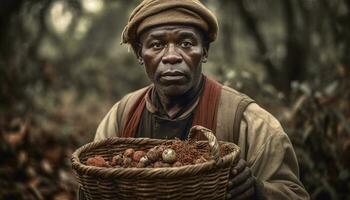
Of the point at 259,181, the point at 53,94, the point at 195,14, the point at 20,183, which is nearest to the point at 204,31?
the point at 195,14

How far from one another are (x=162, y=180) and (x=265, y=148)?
87 centimetres

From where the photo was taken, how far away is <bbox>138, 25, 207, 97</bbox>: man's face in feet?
10.4

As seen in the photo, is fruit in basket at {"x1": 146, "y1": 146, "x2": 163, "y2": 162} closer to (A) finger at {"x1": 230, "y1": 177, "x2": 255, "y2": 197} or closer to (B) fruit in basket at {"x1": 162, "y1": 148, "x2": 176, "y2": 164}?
(B) fruit in basket at {"x1": 162, "y1": 148, "x2": 176, "y2": 164}

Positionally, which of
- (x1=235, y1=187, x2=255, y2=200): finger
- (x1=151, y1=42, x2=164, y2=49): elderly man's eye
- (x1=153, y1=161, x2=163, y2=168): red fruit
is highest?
(x1=151, y1=42, x2=164, y2=49): elderly man's eye

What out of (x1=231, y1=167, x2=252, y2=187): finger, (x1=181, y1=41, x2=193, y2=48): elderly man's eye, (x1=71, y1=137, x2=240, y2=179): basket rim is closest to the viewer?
(x1=71, y1=137, x2=240, y2=179): basket rim

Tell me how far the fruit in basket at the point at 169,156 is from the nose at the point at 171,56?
2.09 ft

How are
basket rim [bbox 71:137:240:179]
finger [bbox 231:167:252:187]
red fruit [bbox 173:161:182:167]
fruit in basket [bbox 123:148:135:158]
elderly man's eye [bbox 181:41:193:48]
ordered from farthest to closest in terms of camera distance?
elderly man's eye [bbox 181:41:193:48], fruit in basket [bbox 123:148:135:158], finger [bbox 231:167:252:187], red fruit [bbox 173:161:182:167], basket rim [bbox 71:137:240:179]

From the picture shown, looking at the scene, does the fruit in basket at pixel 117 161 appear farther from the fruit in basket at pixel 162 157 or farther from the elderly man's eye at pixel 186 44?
the elderly man's eye at pixel 186 44

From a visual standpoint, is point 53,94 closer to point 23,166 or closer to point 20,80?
point 20,80

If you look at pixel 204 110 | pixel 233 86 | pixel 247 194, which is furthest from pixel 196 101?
pixel 233 86

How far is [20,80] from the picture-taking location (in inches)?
295

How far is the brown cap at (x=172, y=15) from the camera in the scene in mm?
3182

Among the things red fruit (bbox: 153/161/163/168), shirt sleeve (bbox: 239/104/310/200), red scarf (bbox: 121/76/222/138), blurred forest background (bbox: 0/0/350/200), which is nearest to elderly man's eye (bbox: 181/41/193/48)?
red scarf (bbox: 121/76/222/138)

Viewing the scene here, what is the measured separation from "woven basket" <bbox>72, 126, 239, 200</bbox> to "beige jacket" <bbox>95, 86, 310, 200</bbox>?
18.2 inches
